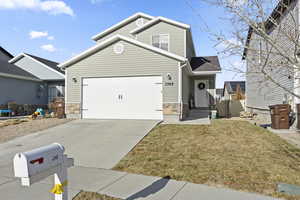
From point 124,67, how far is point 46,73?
11627mm

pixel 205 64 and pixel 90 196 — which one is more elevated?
pixel 205 64

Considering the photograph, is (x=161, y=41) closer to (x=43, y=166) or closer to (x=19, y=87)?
(x=19, y=87)

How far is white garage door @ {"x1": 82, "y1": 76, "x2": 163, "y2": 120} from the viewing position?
9953mm

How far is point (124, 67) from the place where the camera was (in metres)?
10.3

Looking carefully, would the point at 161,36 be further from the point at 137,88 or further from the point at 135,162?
the point at 135,162

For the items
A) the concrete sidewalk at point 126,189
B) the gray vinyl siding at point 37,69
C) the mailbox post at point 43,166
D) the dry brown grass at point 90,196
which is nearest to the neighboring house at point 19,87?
the gray vinyl siding at point 37,69

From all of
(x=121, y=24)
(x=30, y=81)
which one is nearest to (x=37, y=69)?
(x=30, y=81)

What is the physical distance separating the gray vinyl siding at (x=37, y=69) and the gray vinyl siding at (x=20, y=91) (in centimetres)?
95

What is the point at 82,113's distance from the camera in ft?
35.7

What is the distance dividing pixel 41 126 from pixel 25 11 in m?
6.96

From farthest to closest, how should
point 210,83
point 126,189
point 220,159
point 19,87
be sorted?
point 19,87 < point 210,83 < point 220,159 < point 126,189

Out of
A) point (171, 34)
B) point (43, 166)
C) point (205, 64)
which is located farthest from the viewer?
point (171, 34)

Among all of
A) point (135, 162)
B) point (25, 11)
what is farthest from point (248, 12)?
point (25, 11)

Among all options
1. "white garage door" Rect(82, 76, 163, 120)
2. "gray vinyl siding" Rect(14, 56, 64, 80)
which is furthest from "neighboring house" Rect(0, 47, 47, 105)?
"white garage door" Rect(82, 76, 163, 120)
